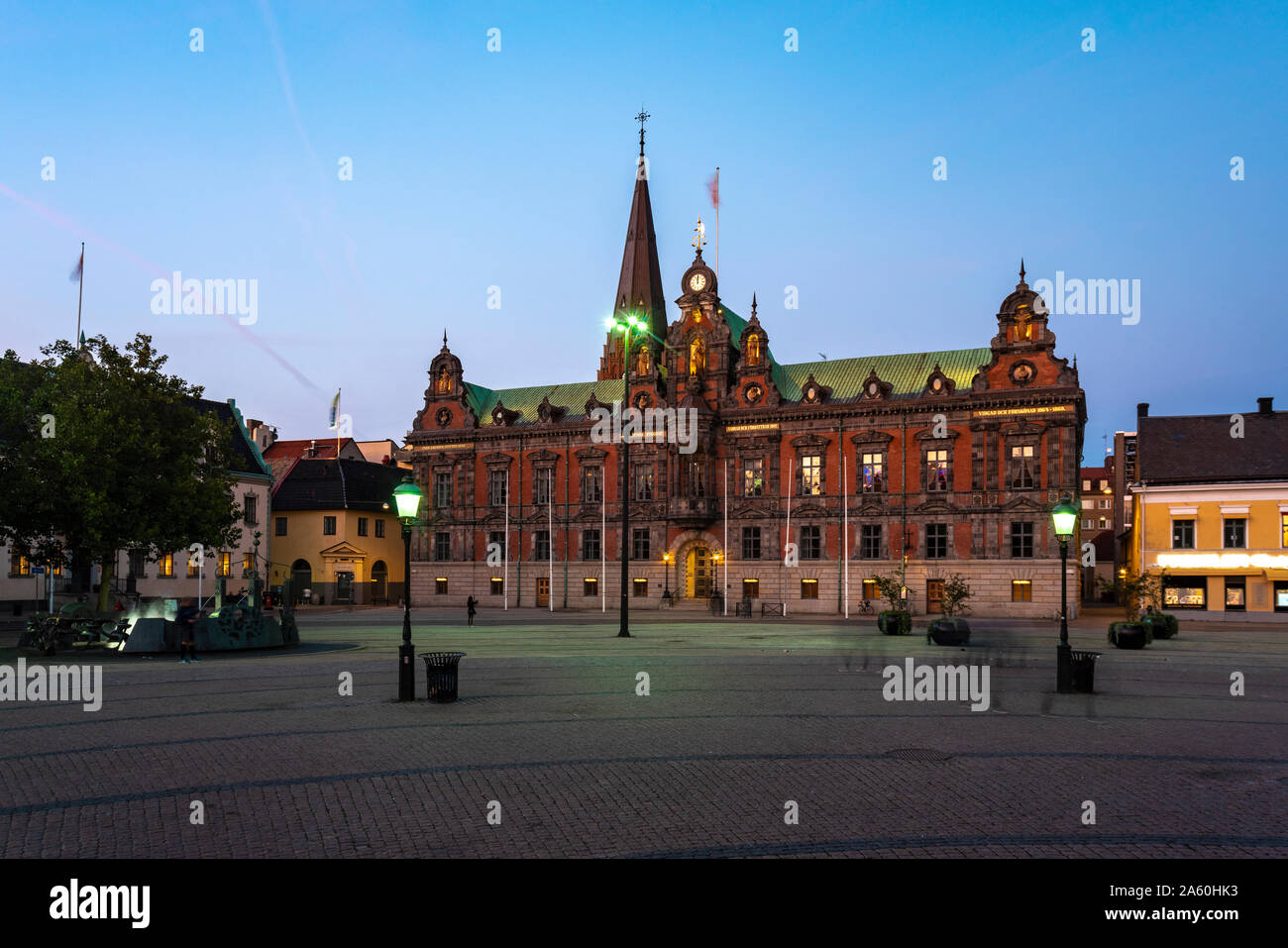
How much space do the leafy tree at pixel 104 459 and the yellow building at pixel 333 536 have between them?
112ft

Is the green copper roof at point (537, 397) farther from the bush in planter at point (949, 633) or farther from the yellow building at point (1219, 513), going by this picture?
the bush in planter at point (949, 633)

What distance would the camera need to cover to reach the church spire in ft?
262

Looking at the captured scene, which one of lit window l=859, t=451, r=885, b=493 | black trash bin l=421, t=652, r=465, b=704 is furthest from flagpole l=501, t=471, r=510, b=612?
black trash bin l=421, t=652, r=465, b=704

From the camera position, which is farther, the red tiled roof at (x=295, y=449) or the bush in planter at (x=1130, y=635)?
the red tiled roof at (x=295, y=449)

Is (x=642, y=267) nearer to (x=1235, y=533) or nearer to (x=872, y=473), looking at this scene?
(x=872, y=473)

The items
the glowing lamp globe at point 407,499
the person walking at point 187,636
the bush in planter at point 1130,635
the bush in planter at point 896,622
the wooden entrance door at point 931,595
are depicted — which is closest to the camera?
the glowing lamp globe at point 407,499

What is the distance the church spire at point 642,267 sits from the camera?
262ft

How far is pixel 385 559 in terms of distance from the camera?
265ft

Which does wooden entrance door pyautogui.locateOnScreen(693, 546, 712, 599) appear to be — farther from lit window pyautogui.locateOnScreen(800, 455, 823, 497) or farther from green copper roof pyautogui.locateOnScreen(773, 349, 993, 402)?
green copper roof pyautogui.locateOnScreen(773, 349, 993, 402)

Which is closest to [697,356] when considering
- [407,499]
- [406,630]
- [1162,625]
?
[1162,625]

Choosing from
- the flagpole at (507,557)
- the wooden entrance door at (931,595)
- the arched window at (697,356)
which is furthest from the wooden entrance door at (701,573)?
the wooden entrance door at (931,595)

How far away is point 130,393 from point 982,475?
45.3 metres

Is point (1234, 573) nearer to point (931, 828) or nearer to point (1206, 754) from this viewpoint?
point (1206, 754)
